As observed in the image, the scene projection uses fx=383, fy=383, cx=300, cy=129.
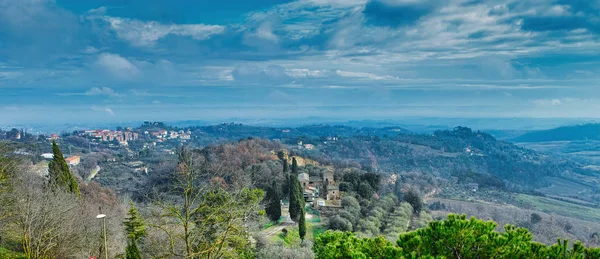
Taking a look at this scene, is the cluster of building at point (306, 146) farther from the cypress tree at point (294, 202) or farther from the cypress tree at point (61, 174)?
the cypress tree at point (61, 174)

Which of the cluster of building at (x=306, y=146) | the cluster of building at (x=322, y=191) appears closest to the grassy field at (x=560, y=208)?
the cluster of building at (x=322, y=191)

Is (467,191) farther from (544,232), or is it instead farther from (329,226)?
(329,226)

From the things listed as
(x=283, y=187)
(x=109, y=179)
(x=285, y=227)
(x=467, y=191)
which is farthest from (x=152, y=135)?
(x=285, y=227)

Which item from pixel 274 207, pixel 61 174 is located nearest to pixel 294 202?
pixel 274 207

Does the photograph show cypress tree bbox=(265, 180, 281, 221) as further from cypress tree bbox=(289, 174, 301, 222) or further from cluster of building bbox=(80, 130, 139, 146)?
cluster of building bbox=(80, 130, 139, 146)

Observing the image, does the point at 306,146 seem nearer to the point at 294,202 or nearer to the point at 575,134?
the point at 294,202

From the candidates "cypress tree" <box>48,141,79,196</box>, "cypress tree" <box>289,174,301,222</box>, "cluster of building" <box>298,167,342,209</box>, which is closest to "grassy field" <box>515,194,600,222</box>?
"cluster of building" <box>298,167,342,209</box>
